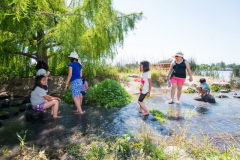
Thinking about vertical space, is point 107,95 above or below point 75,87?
below

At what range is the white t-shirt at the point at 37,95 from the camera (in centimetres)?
452

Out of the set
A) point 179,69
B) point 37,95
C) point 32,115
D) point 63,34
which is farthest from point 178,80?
point 32,115

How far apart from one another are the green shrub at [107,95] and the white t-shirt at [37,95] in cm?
236

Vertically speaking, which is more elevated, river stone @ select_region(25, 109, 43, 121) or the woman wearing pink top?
the woman wearing pink top

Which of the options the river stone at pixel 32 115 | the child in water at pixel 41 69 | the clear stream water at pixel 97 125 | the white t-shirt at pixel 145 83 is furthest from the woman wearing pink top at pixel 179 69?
the river stone at pixel 32 115

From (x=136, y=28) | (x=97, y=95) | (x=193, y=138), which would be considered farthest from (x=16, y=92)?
(x=193, y=138)

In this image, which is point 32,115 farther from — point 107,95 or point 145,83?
point 145,83

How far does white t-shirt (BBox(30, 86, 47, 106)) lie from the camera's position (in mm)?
4523

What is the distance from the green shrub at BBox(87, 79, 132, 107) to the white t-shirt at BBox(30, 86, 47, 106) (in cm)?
236

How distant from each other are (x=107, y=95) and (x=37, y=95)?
2.86 meters

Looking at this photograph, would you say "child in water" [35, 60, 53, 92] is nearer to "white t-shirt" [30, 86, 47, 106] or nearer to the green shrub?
"white t-shirt" [30, 86, 47, 106]

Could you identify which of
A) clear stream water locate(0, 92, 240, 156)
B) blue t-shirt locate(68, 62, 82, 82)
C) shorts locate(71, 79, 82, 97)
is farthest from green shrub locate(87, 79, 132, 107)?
blue t-shirt locate(68, 62, 82, 82)

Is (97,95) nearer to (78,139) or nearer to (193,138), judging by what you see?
(78,139)

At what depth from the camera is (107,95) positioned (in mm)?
6695
